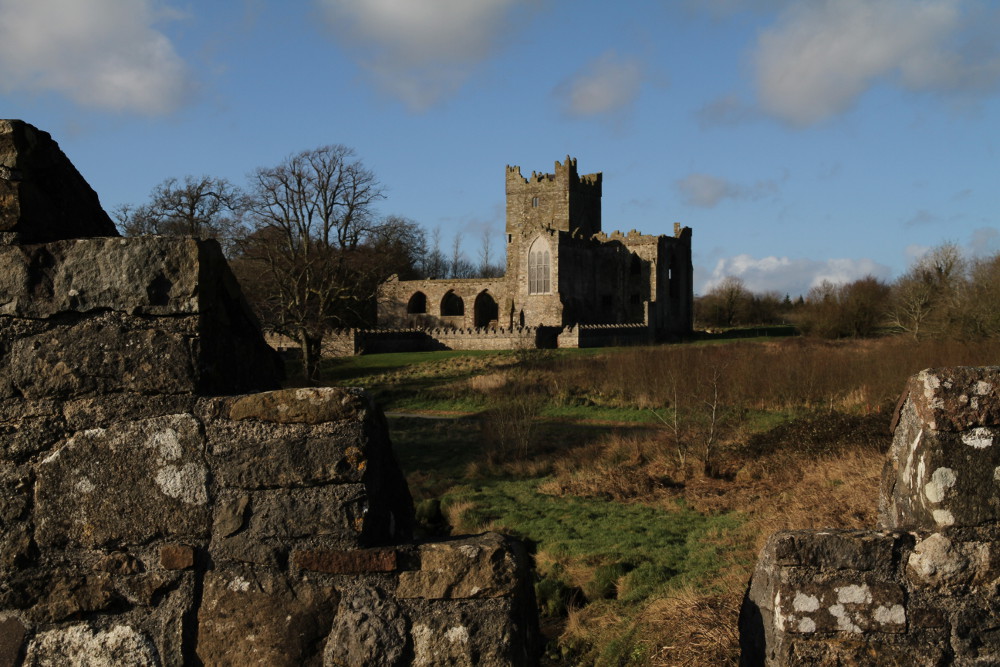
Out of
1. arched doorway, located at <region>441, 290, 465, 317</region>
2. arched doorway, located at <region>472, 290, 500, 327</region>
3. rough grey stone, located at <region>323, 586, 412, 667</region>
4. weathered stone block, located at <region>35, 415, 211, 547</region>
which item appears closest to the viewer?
rough grey stone, located at <region>323, 586, 412, 667</region>

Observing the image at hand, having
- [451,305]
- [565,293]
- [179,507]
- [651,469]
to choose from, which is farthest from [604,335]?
[179,507]

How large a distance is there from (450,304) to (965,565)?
5485cm

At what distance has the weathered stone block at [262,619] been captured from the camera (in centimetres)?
285

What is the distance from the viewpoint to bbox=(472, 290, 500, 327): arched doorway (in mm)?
56219

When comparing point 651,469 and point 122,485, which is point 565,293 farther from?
point 122,485

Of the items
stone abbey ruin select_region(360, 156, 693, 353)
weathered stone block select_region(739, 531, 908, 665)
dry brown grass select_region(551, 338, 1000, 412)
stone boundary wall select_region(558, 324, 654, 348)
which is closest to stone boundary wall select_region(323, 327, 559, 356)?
stone abbey ruin select_region(360, 156, 693, 353)

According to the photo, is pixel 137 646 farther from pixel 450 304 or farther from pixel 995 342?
pixel 450 304

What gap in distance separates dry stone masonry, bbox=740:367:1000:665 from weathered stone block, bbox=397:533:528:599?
3.06 feet

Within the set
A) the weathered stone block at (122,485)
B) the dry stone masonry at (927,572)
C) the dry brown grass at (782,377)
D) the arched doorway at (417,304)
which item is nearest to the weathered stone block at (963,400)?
the dry stone masonry at (927,572)

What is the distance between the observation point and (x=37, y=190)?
3.14 metres

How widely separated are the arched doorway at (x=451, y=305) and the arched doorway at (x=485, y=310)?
1273 mm

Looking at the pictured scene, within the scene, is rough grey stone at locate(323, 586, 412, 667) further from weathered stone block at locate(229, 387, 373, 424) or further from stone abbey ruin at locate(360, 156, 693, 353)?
stone abbey ruin at locate(360, 156, 693, 353)

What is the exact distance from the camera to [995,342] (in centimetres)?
2330

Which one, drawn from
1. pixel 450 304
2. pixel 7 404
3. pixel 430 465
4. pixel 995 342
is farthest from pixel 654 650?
pixel 450 304
